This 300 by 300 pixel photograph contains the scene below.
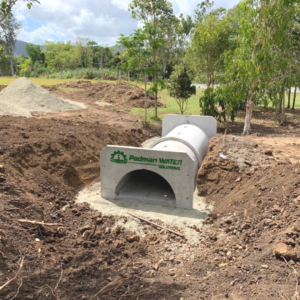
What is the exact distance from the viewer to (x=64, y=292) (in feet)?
13.0

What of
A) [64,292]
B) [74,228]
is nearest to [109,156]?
[74,228]

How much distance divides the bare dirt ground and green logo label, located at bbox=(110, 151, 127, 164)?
4.39ft

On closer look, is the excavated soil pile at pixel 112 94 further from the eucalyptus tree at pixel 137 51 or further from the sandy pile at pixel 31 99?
the eucalyptus tree at pixel 137 51

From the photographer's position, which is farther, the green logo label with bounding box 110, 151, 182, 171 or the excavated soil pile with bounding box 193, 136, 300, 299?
the green logo label with bounding box 110, 151, 182, 171

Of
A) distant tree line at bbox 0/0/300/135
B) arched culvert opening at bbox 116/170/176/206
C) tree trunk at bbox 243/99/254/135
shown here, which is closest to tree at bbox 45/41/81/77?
distant tree line at bbox 0/0/300/135

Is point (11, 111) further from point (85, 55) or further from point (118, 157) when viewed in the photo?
point (85, 55)

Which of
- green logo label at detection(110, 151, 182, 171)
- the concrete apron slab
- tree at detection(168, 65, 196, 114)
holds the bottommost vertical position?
the concrete apron slab

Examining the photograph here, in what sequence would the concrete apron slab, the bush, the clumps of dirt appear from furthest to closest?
the bush, the clumps of dirt, the concrete apron slab

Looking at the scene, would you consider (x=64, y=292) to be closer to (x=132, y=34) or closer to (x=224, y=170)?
(x=224, y=170)

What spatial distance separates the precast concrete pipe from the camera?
7.39m

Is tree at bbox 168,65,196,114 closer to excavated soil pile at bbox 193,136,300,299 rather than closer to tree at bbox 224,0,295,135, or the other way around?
tree at bbox 224,0,295,135

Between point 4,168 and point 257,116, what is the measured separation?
16.8m

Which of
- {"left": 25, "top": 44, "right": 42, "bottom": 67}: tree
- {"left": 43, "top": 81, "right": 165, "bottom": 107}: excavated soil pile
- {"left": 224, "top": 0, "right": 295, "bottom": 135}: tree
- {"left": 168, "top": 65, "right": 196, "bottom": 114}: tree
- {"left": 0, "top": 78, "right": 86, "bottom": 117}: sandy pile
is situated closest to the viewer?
{"left": 224, "top": 0, "right": 295, "bottom": 135}: tree

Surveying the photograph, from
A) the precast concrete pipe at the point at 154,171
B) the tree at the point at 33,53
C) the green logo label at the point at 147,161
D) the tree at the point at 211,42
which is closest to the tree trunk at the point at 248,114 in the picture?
the precast concrete pipe at the point at 154,171
